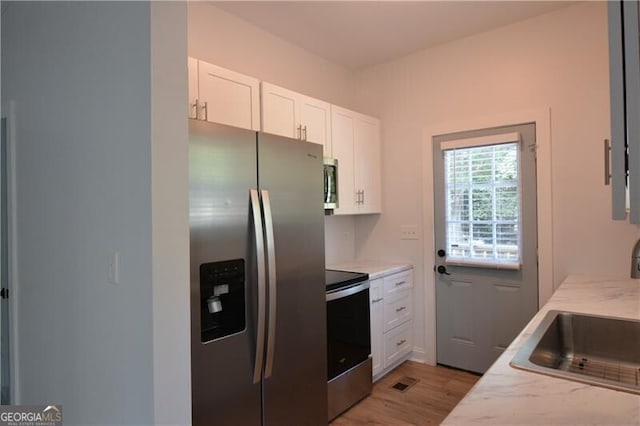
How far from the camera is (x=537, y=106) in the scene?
9.18 ft

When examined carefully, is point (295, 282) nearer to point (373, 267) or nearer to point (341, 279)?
point (341, 279)

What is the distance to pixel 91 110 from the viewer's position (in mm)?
1647

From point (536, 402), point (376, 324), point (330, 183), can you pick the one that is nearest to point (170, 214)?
point (536, 402)

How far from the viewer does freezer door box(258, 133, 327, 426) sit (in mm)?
1867

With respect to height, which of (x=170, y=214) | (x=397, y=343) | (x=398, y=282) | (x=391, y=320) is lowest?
(x=397, y=343)

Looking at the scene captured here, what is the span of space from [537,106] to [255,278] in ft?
8.06

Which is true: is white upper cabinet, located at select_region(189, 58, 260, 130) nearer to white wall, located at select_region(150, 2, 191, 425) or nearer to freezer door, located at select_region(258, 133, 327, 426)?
freezer door, located at select_region(258, 133, 327, 426)

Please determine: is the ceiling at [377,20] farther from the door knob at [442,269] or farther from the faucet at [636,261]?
the door knob at [442,269]

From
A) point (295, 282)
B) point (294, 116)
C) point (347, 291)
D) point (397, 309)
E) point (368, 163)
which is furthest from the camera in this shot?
point (368, 163)

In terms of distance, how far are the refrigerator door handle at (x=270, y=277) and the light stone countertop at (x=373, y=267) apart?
45.7 inches

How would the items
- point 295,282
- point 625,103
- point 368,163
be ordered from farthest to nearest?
point 368,163
point 295,282
point 625,103

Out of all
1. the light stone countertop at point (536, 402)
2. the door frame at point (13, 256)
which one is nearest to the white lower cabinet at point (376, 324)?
the light stone countertop at point (536, 402)

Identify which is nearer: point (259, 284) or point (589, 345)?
point (589, 345)

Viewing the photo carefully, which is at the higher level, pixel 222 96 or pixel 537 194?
pixel 222 96
